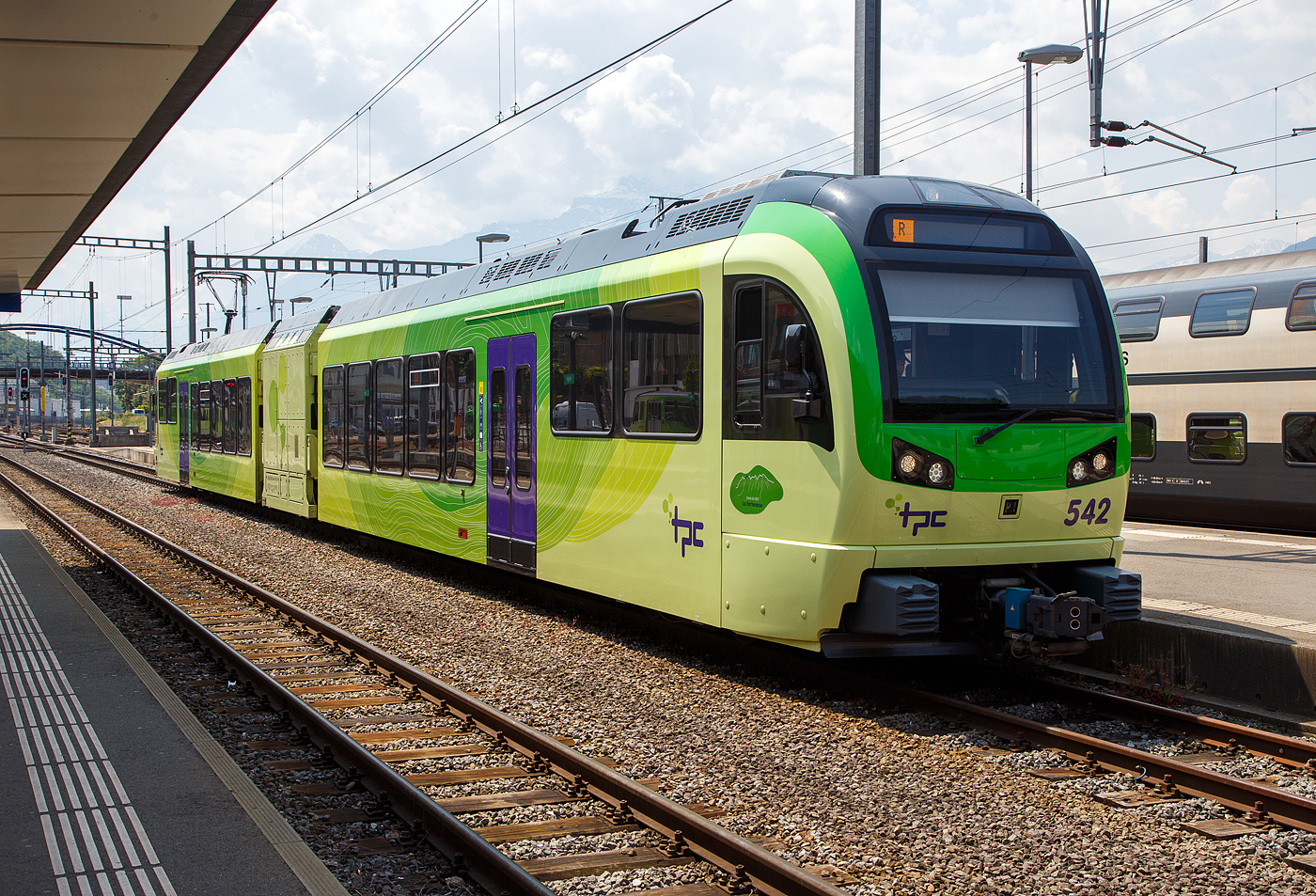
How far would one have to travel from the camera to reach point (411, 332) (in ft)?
42.8

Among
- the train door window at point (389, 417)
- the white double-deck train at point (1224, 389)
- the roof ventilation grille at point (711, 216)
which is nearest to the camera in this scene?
the roof ventilation grille at point (711, 216)

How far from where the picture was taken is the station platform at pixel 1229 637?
7.05m


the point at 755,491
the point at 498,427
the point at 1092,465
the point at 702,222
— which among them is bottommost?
the point at 755,491

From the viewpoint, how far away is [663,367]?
8266 mm

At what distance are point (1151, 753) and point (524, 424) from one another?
611 centimetres

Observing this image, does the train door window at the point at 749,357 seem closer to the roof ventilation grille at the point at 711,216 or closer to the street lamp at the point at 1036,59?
the roof ventilation grille at the point at 711,216

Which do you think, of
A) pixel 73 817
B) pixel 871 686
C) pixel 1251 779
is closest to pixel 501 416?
pixel 871 686

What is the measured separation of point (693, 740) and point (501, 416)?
5.10 meters

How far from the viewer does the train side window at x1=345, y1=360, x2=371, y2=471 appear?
1436 centimetres

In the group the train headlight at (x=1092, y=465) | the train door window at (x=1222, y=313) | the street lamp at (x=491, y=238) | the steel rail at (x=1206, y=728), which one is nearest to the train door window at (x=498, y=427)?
the train headlight at (x=1092, y=465)

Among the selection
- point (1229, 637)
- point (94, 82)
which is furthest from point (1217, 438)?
point (94, 82)

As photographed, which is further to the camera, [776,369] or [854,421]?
[776,369]

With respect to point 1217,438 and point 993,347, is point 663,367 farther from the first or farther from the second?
point 1217,438

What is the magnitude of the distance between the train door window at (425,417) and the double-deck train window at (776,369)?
5498 millimetres
